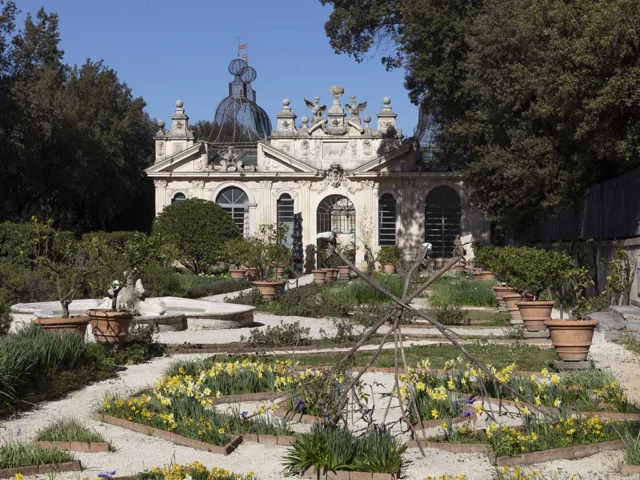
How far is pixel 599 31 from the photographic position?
55.8 feet

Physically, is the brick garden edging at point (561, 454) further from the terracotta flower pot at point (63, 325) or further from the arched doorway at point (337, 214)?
the arched doorway at point (337, 214)

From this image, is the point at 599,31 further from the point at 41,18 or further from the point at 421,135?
the point at 421,135

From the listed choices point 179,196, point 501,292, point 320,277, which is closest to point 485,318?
point 501,292

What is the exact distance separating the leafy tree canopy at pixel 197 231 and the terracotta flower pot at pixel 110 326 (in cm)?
2298

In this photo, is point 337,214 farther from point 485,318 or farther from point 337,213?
point 485,318

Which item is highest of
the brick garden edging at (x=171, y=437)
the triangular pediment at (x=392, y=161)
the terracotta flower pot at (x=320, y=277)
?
the triangular pediment at (x=392, y=161)

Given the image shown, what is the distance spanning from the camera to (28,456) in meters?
6.33

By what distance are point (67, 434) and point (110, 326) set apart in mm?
4667

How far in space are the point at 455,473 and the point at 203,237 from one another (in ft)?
98.1

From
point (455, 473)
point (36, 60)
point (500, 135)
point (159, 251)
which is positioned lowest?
point (455, 473)

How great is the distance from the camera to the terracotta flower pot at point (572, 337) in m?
10.1

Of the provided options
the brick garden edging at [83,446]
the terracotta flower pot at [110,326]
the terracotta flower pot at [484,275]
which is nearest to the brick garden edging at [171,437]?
the brick garden edging at [83,446]

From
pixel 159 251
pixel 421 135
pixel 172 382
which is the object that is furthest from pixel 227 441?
pixel 421 135

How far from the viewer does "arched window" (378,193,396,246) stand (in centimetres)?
4241
